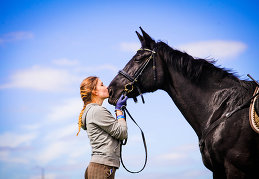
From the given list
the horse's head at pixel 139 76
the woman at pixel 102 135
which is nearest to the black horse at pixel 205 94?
the horse's head at pixel 139 76

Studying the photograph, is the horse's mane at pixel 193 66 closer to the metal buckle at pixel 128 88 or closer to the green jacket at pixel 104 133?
the metal buckle at pixel 128 88

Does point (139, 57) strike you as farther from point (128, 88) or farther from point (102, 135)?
point (102, 135)

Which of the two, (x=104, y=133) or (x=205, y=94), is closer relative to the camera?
(x=104, y=133)

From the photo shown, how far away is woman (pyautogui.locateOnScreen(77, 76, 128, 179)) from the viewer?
4.18 meters

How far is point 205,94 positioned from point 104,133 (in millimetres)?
1831

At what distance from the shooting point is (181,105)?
4996 mm

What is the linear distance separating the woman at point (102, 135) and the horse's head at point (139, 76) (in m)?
0.60

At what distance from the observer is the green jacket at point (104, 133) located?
13.9ft

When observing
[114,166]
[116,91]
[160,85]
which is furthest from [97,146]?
[160,85]

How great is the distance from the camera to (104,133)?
4402 millimetres

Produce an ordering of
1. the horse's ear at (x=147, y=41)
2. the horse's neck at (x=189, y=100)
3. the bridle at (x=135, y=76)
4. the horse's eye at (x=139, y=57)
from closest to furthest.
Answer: the horse's neck at (x=189, y=100)
the bridle at (x=135, y=76)
the horse's eye at (x=139, y=57)
the horse's ear at (x=147, y=41)

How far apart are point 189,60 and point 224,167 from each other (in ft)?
6.15

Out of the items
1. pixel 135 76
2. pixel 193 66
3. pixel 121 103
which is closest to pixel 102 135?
pixel 121 103

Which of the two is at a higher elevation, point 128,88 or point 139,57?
point 139,57
